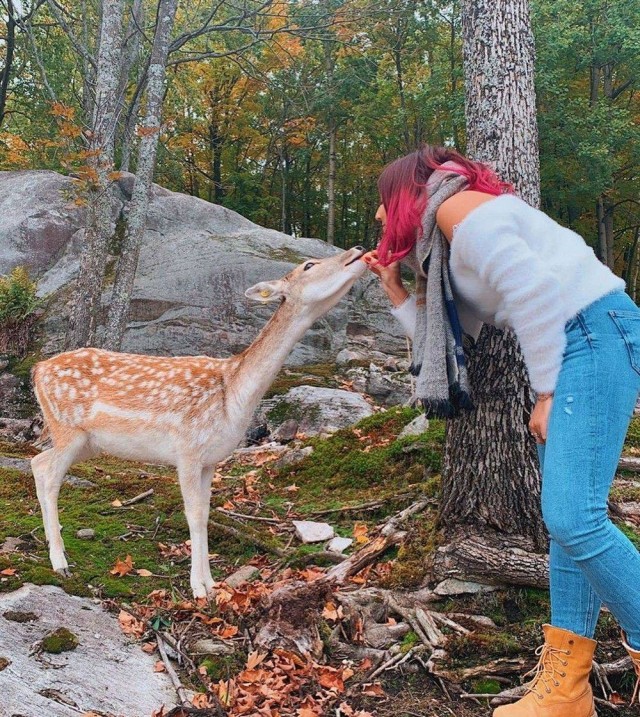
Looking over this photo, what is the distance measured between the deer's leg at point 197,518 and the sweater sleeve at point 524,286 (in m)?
2.52

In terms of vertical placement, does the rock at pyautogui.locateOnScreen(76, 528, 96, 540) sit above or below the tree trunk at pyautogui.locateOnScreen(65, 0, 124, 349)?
below

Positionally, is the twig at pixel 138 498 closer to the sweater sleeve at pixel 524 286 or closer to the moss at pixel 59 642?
the moss at pixel 59 642

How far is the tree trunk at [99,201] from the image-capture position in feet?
31.8

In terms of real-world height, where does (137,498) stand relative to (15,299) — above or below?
below

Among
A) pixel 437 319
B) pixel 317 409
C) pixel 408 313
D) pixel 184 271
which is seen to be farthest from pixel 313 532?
pixel 184 271

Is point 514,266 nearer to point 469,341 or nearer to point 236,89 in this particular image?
point 469,341

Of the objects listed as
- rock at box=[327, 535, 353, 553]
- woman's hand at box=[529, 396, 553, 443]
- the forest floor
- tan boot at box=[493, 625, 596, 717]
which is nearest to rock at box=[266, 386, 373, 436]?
the forest floor

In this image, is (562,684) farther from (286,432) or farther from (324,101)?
(324,101)

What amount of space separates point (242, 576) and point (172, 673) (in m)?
1.20

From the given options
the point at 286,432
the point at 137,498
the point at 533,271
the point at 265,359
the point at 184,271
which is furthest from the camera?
the point at 184,271

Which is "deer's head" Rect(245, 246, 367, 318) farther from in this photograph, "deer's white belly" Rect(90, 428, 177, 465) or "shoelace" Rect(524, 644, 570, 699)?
"shoelace" Rect(524, 644, 570, 699)

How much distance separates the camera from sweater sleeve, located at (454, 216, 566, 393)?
229cm

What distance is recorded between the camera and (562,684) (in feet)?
8.32

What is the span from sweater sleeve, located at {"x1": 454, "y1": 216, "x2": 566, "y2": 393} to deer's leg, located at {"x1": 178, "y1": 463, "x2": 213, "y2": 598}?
252 centimetres
